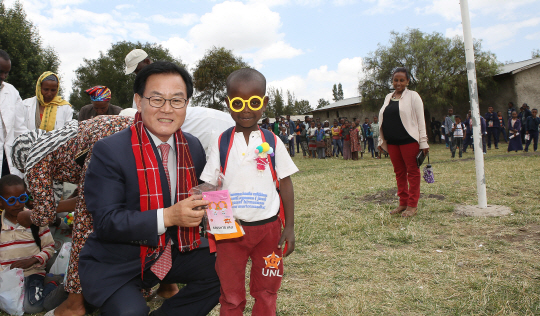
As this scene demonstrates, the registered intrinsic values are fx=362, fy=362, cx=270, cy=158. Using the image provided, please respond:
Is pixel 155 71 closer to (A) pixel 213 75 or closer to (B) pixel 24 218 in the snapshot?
(B) pixel 24 218

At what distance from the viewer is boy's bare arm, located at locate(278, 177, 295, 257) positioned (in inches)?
88.0

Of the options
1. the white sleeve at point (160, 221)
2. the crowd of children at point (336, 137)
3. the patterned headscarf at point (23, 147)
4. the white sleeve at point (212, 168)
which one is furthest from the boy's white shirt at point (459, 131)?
the white sleeve at point (160, 221)

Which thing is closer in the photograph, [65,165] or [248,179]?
[248,179]

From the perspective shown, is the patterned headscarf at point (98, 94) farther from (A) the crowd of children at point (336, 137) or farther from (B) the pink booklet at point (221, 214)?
(A) the crowd of children at point (336, 137)

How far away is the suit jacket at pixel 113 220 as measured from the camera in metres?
1.77

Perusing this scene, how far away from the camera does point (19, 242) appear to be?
130 inches

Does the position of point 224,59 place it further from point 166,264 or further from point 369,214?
point 166,264

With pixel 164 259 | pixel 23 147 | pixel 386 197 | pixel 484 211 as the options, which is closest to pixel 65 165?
pixel 23 147

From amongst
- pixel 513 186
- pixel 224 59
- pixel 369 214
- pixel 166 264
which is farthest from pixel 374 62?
pixel 166 264

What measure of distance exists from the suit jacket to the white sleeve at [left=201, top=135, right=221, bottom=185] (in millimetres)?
265

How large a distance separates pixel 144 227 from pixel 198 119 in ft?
5.59

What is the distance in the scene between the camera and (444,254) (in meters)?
3.53

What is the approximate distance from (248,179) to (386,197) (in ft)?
15.6

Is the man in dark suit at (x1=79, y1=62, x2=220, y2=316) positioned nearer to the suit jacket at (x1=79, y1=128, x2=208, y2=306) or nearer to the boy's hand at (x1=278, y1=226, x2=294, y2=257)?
the suit jacket at (x1=79, y1=128, x2=208, y2=306)
